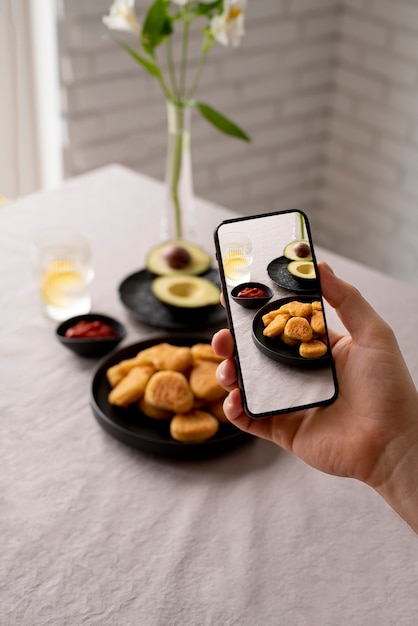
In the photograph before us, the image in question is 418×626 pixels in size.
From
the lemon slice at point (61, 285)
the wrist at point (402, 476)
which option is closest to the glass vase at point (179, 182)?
the lemon slice at point (61, 285)

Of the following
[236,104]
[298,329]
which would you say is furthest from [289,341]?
[236,104]

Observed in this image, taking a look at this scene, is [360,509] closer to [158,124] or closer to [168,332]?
[168,332]

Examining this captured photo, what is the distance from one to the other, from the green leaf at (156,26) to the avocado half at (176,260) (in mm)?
348

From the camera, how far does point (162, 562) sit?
34.1 inches

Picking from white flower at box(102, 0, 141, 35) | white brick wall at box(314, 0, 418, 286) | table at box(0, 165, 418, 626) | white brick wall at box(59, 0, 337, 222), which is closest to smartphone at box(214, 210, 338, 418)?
table at box(0, 165, 418, 626)

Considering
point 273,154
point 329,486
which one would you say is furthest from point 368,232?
point 329,486

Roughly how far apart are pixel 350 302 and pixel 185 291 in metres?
0.49

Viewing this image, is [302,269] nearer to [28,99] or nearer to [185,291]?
[185,291]

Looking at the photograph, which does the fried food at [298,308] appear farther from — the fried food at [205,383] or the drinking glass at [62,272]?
the drinking glass at [62,272]

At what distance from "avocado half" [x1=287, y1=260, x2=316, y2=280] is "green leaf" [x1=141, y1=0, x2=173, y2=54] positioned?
2.22 ft

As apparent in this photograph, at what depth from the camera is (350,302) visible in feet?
2.88

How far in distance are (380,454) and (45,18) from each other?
1828 millimetres

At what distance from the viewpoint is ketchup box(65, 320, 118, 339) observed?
1.22 metres

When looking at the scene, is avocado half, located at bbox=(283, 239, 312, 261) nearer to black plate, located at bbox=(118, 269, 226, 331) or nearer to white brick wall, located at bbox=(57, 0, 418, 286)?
black plate, located at bbox=(118, 269, 226, 331)
